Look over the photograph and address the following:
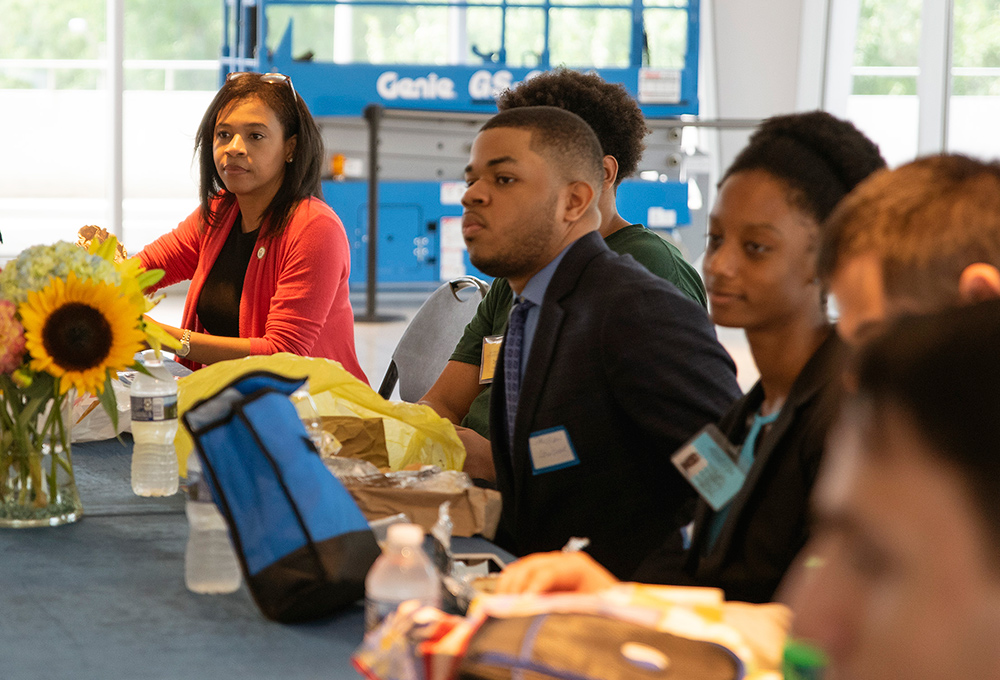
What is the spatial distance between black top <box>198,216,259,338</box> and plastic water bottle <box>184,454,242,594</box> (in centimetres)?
150

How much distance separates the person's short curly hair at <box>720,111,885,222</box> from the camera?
1284 millimetres

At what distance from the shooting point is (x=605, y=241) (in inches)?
87.0

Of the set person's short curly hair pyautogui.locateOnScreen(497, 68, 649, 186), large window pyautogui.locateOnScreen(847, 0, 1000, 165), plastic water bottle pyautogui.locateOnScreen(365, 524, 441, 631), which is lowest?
plastic water bottle pyautogui.locateOnScreen(365, 524, 441, 631)

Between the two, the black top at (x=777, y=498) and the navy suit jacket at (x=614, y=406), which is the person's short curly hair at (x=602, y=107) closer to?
the navy suit jacket at (x=614, y=406)

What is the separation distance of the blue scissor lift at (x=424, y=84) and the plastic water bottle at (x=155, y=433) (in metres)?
5.30

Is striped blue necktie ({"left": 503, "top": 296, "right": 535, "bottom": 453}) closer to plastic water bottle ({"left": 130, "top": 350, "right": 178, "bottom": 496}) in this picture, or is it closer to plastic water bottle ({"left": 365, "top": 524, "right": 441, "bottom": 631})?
plastic water bottle ({"left": 130, "top": 350, "right": 178, "bottom": 496})

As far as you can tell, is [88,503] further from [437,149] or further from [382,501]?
[437,149]

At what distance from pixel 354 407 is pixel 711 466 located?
0.73m

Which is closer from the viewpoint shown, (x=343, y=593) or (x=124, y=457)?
(x=343, y=593)

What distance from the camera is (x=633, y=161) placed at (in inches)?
101

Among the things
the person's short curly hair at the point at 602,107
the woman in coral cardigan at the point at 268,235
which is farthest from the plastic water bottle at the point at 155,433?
the person's short curly hair at the point at 602,107

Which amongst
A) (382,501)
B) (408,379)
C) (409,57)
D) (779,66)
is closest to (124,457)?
(382,501)

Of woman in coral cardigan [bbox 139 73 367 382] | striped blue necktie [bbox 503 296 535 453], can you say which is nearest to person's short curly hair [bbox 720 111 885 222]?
striped blue necktie [bbox 503 296 535 453]

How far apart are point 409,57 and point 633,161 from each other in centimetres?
549
